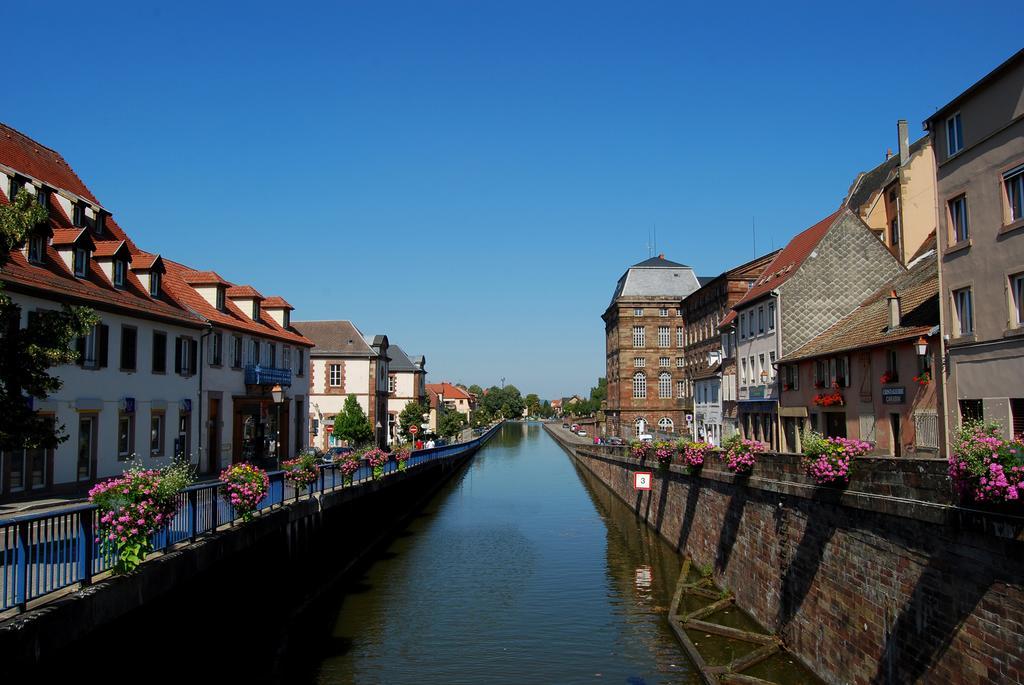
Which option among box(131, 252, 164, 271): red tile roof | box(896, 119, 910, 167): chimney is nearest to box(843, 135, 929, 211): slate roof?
box(896, 119, 910, 167): chimney

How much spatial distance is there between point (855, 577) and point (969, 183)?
9.14m

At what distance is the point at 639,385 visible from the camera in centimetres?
8606

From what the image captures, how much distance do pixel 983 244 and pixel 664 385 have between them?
70.1 m

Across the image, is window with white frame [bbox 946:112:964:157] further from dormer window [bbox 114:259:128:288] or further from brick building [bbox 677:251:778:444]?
brick building [bbox 677:251:778:444]

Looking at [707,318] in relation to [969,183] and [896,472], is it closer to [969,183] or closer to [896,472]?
[969,183]

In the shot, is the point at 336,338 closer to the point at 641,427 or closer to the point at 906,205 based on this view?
the point at 641,427

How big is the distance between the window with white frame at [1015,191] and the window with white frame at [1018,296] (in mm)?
1168

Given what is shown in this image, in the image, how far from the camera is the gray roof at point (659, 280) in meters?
90.0

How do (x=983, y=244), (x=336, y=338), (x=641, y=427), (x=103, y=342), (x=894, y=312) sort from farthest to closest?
(x=641, y=427), (x=336, y=338), (x=894, y=312), (x=103, y=342), (x=983, y=244)

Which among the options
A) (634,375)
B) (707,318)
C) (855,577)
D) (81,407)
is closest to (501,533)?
(81,407)

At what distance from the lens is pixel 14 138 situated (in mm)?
27562

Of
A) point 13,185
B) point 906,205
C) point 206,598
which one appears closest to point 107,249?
point 13,185

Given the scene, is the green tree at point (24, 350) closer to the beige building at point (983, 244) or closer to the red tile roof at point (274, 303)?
the beige building at point (983, 244)

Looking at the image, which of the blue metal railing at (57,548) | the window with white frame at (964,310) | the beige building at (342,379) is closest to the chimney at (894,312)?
the window with white frame at (964,310)
